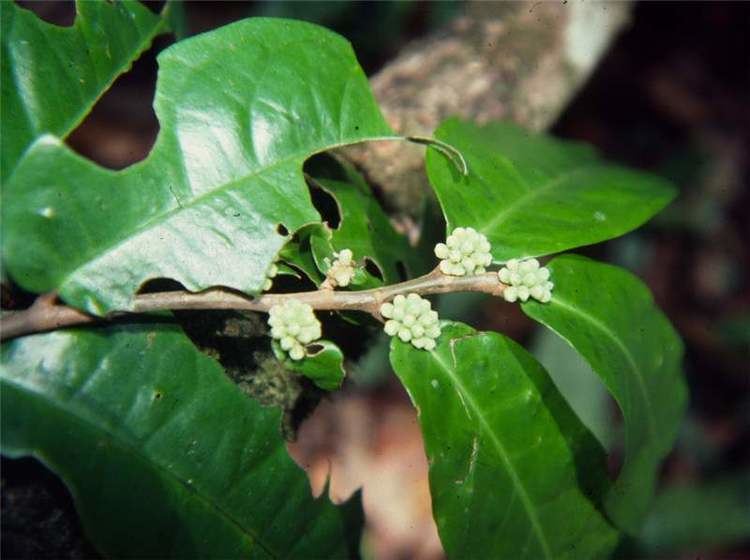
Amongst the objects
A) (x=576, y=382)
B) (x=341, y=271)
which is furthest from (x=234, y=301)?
(x=576, y=382)

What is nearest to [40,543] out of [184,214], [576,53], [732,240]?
[184,214]

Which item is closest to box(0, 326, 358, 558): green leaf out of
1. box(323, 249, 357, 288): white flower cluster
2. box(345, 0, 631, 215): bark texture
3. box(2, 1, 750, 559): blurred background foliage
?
box(323, 249, 357, 288): white flower cluster

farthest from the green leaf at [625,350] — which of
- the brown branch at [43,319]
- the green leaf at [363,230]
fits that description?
the brown branch at [43,319]

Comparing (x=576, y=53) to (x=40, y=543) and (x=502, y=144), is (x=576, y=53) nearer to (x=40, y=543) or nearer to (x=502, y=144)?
(x=502, y=144)

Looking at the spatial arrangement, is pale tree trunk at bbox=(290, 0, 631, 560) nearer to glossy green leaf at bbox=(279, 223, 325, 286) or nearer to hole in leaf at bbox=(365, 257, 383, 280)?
hole in leaf at bbox=(365, 257, 383, 280)

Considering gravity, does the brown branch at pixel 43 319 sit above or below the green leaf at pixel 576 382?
above

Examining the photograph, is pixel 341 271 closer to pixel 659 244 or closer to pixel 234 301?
pixel 234 301

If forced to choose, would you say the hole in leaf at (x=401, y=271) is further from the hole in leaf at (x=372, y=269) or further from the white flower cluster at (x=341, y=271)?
the white flower cluster at (x=341, y=271)
